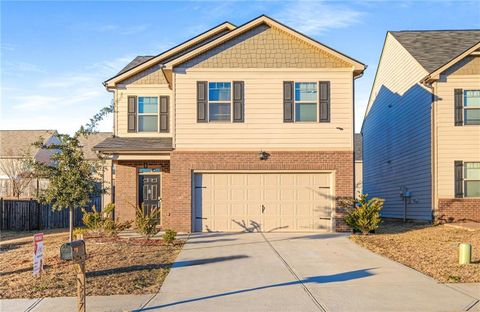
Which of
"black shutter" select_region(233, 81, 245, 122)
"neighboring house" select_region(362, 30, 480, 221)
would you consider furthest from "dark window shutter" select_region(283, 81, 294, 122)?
"neighboring house" select_region(362, 30, 480, 221)

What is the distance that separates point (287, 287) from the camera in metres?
9.93

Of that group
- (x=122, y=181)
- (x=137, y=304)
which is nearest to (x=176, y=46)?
(x=122, y=181)

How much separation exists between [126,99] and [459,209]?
13.5 metres

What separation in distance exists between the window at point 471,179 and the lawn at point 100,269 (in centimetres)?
1175

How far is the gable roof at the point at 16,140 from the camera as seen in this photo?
138 ft

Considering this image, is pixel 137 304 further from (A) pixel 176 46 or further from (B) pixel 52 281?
(A) pixel 176 46

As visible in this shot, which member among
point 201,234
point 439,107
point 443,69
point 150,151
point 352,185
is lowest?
point 201,234

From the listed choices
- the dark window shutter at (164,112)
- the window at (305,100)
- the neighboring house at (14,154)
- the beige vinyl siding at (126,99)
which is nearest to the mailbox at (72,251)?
the window at (305,100)

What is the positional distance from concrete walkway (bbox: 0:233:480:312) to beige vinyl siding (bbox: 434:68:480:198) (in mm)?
8037

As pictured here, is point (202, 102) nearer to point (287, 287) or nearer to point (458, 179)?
point (287, 287)

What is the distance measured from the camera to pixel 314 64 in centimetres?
1872

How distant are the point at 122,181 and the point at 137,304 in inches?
489

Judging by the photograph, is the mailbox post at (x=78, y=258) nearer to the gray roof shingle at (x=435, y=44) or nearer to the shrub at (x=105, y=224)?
the shrub at (x=105, y=224)

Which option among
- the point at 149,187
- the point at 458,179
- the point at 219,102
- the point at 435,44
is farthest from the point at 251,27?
the point at 435,44
